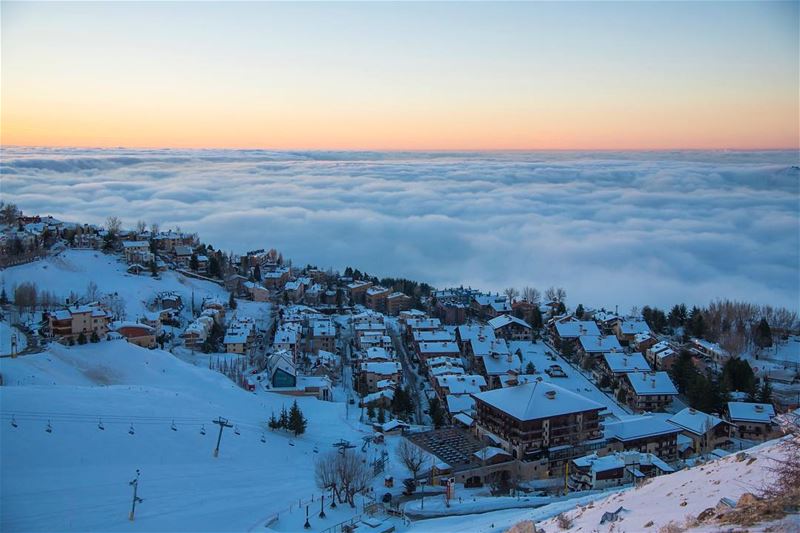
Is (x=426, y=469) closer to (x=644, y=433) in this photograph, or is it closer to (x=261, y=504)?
(x=261, y=504)

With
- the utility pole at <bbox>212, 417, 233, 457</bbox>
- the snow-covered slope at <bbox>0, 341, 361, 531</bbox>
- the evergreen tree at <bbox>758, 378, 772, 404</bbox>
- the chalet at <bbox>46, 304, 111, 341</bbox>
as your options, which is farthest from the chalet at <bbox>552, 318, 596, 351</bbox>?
the chalet at <bbox>46, 304, 111, 341</bbox>

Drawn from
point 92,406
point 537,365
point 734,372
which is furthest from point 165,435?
point 734,372

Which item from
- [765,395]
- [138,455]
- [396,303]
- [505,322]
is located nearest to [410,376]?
[505,322]

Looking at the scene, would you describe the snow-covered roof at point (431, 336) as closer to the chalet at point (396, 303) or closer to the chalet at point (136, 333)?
the chalet at point (396, 303)

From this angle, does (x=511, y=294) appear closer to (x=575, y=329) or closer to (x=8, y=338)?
(x=575, y=329)

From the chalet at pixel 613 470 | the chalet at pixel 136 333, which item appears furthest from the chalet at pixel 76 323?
the chalet at pixel 613 470

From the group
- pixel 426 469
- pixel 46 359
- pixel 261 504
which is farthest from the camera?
pixel 46 359

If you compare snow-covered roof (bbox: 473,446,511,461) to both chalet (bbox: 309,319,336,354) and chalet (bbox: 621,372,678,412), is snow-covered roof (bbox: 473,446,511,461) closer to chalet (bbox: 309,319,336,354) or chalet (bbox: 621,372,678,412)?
chalet (bbox: 621,372,678,412)
